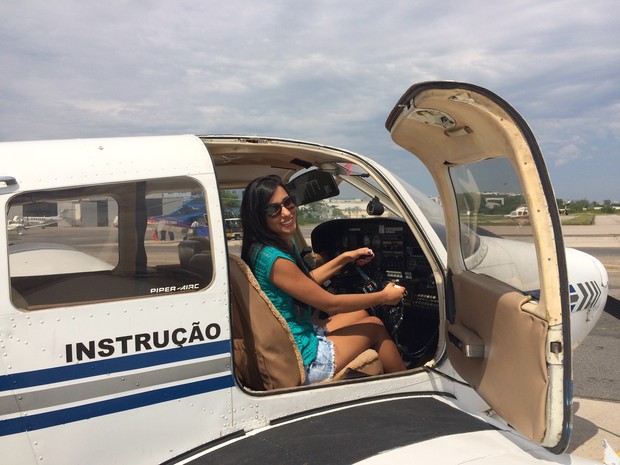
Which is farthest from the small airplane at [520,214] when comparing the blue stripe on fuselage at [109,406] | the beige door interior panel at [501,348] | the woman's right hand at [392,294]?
the blue stripe on fuselage at [109,406]

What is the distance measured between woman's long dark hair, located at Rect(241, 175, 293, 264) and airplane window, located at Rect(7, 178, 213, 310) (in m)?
0.51

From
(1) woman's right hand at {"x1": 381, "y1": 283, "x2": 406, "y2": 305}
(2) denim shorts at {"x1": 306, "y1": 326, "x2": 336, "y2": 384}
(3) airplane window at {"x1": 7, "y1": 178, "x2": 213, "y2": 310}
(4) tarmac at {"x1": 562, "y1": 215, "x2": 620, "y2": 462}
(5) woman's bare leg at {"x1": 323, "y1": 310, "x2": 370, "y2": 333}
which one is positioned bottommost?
(4) tarmac at {"x1": 562, "y1": 215, "x2": 620, "y2": 462}

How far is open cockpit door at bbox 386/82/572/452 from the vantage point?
1901 mm

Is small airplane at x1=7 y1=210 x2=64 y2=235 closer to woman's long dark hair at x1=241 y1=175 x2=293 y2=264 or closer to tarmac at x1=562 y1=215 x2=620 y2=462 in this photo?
woman's long dark hair at x1=241 y1=175 x2=293 y2=264

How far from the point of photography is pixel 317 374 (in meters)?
2.78

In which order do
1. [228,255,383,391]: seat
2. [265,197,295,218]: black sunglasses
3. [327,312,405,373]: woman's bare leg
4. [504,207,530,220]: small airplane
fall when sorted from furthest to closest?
[327,312,405,373]: woman's bare leg, [265,197,295,218]: black sunglasses, [228,255,383,391]: seat, [504,207,530,220]: small airplane

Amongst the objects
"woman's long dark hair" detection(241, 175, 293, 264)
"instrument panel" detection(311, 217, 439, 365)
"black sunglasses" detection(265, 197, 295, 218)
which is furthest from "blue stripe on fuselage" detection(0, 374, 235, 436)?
"instrument panel" detection(311, 217, 439, 365)

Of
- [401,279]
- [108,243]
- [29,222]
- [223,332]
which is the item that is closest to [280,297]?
[223,332]

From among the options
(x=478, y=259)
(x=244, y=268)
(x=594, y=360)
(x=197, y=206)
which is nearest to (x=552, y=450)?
(x=478, y=259)

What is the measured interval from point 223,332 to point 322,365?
2.52 feet

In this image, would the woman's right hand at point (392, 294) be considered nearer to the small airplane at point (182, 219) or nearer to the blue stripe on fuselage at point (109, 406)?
the blue stripe on fuselage at point (109, 406)

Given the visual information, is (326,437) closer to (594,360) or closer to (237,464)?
(237,464)

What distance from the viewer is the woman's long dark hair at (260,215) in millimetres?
2818

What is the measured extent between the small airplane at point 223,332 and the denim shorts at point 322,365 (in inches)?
5.4
